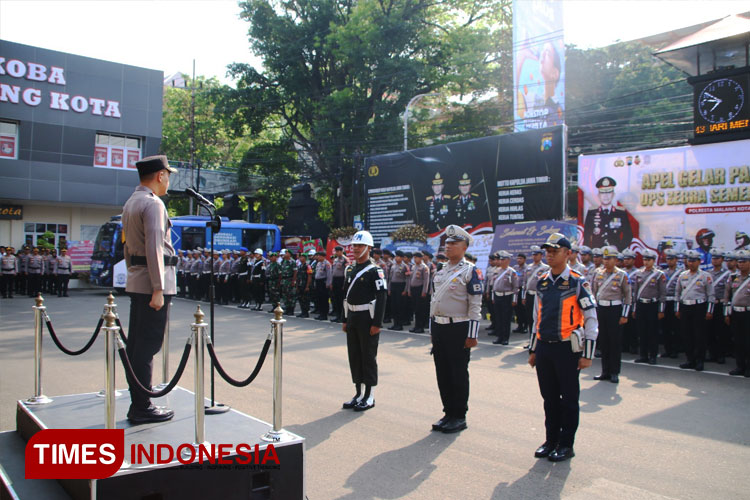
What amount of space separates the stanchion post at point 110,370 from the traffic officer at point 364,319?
319 cm

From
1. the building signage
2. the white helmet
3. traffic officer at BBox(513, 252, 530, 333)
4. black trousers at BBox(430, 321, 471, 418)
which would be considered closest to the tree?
the building signage

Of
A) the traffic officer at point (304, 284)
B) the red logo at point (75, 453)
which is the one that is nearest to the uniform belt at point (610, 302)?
the red logo at point (75, 453)

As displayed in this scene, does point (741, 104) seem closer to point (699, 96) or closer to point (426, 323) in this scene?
point (699, 96)

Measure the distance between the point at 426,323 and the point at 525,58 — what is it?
602 inches

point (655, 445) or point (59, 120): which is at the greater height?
point (59, 120)

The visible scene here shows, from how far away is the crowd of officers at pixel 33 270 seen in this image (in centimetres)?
2191

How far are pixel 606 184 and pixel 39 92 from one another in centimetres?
2593

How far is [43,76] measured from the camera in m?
27.8

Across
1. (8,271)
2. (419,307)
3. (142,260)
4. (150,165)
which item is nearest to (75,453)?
(142,260)

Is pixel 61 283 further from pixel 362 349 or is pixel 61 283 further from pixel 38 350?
pixel 362 349

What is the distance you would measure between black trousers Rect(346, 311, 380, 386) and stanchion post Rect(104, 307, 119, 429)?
321 centimetres

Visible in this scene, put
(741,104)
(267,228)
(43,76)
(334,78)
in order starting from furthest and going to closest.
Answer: (334,78)
(267,228)
(43,76)
(741,104)

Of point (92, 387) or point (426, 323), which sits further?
point (426, 323)

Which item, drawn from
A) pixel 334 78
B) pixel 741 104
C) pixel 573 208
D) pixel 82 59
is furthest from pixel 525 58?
pixel 82 59
